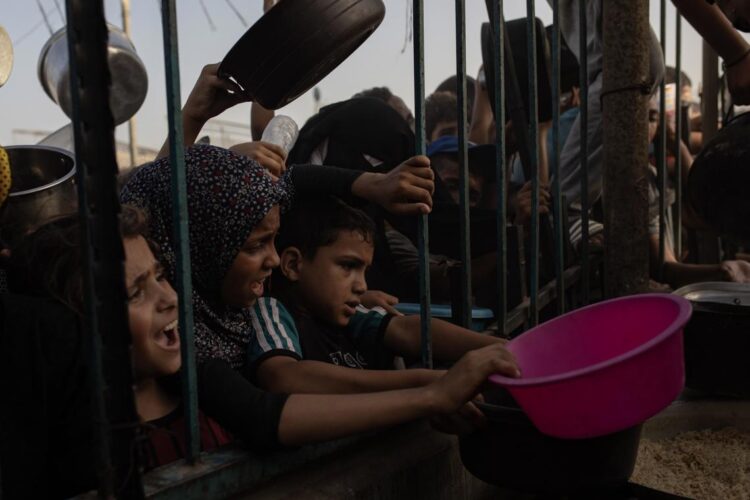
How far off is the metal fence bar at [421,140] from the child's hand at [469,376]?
Answer: 36 cm

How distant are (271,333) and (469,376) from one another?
18.9 inches

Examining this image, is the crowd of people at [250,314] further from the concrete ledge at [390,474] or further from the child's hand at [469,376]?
the concrete ledge at [390,474]

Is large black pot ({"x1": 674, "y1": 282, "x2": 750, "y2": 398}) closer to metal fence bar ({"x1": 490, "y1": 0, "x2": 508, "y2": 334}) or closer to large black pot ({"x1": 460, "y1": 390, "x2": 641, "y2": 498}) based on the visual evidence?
metal fence bar ({"x1": 490, "y1": 0, "x2": 508, "y2": 334})

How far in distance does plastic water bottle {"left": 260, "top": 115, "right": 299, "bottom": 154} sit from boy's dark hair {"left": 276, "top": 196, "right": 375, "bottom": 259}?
0.76 m

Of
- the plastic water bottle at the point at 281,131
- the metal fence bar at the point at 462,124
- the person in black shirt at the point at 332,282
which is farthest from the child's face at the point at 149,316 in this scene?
the plastic water bottle at the point at 281,131

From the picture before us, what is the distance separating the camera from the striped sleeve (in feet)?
5.00

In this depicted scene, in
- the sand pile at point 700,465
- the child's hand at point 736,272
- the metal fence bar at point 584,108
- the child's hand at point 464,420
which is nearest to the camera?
the child's hand at point 464,420

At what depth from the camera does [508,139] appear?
12.8ft

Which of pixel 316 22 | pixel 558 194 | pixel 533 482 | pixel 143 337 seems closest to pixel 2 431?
pixel 143 337

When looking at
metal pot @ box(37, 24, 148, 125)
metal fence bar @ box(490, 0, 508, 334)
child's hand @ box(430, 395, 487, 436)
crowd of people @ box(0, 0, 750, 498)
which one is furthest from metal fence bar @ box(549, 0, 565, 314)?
metal pot @ box(37, 24, 148, 125)

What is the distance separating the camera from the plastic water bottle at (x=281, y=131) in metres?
2.62

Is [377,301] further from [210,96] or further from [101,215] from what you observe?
[101,215]

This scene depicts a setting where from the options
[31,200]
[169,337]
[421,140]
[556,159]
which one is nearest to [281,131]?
[556,159]

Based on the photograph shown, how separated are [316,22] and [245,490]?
3.58ft
